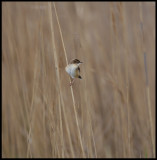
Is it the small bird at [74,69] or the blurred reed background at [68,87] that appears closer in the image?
the blurred reed background at [68,87]

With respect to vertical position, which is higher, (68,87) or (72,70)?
(72,70)

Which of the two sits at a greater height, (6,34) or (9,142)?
(6,34)

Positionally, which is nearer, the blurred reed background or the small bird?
the blurred reed background

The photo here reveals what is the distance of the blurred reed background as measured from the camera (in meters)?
1.65

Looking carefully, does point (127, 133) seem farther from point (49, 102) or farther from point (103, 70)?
point (103, 70)

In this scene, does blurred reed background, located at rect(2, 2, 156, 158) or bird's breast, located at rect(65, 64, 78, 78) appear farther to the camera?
bird's breast, located at rect(65, 64, 78, 78)

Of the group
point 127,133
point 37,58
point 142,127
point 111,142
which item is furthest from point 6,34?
point 111,142

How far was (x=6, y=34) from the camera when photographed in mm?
2484

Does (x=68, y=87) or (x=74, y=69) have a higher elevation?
(x=74, y=69)

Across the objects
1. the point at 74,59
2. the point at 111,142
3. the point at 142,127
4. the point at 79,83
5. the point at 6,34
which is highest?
the point at 6,34

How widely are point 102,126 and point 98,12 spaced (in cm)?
152

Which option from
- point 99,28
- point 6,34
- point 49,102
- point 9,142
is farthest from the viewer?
point 99,28

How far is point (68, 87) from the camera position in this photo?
73.3 inches

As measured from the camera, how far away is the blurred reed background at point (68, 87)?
5.40 ft
